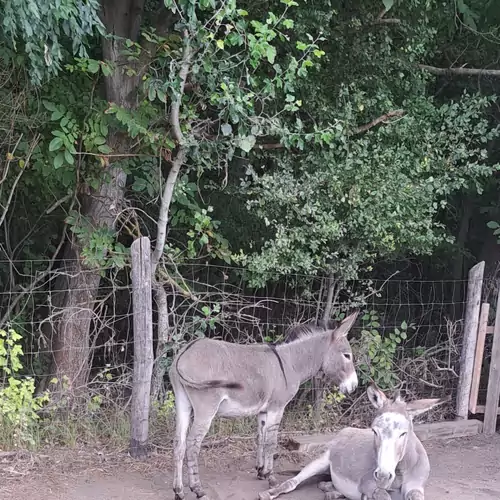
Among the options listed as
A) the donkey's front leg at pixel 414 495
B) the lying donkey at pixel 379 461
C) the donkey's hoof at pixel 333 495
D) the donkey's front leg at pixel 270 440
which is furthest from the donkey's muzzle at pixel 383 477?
the donkey's front leg at pixel 270 440

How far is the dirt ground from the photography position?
486cm

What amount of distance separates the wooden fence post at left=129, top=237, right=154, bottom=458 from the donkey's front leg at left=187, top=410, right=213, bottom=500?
0.97 m

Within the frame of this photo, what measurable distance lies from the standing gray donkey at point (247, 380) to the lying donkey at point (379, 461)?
42cm

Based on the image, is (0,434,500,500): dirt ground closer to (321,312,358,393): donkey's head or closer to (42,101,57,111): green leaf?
(321,312,358,393): donkey's head

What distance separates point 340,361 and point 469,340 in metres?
2.30

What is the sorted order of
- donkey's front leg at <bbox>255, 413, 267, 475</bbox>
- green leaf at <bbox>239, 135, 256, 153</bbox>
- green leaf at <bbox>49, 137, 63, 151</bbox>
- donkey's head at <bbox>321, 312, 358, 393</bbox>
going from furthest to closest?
green leaf at <bbox>239, 135, 256, 153</bbox>
green leaf at <bbox>49, 137, 63, 151</bbox>
donkey's head at <bbox>321, 312, 358, 393</bbox>
donkey's front leg at <bbox>255, 413, 267, 475</bbox>

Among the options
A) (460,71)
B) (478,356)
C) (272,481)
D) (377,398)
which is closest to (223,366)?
(272,481)

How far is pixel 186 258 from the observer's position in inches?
262

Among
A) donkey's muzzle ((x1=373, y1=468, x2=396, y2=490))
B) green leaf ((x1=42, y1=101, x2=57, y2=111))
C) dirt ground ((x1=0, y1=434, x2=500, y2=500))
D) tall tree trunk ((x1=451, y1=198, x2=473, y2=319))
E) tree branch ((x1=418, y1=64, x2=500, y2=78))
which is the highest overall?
tree branch ((x1=418, y1=64, x2=500, y2=78))

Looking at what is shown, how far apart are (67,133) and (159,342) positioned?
7.00 ft

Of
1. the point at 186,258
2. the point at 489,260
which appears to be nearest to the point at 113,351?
the point at 186,258

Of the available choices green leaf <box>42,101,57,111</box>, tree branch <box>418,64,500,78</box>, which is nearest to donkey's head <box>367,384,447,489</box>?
green leaf <box>42,101,57,111</box>

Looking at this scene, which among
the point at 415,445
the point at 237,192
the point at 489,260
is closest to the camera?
the point at 415,445

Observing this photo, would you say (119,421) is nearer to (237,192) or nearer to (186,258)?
(186,258)
